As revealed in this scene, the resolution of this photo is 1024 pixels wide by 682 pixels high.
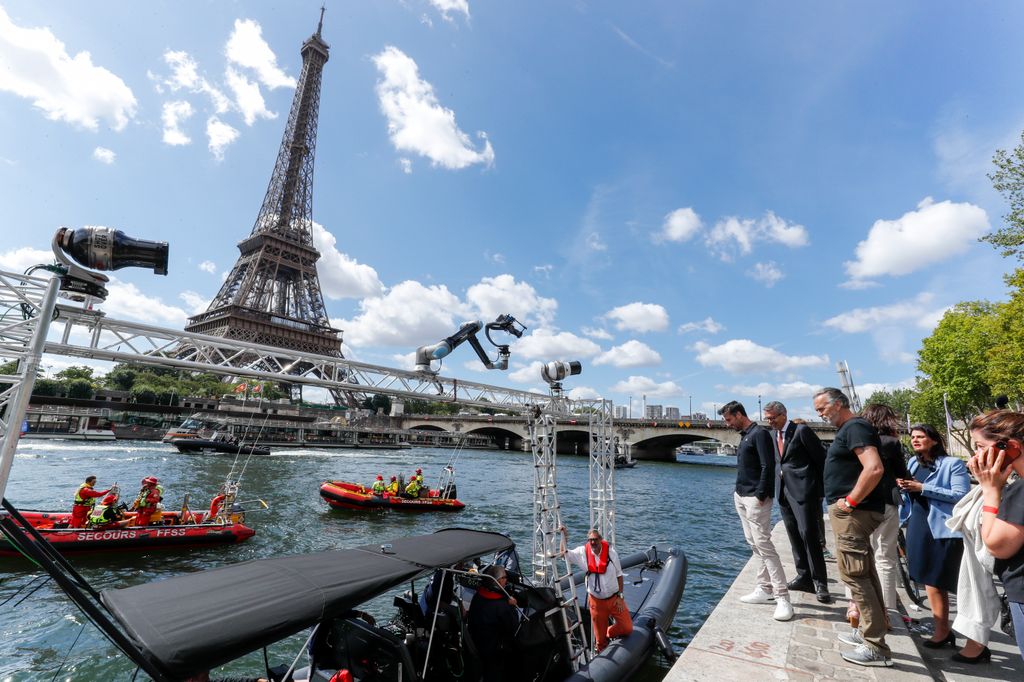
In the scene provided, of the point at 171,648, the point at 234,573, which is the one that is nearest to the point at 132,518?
the point at 234,573

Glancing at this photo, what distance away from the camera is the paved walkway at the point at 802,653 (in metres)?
3.46

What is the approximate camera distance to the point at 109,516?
13180mm

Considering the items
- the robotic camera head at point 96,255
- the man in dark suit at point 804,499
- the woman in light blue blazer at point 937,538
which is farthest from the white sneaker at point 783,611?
the robotic camera head at point 96,255

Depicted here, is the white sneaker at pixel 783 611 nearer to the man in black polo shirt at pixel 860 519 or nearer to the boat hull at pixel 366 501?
the man in black polo shirt at pixel 860 519

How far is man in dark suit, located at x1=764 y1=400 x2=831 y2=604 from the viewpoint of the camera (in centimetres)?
499

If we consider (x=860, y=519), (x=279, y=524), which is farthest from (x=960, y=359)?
(x=279, y=524)

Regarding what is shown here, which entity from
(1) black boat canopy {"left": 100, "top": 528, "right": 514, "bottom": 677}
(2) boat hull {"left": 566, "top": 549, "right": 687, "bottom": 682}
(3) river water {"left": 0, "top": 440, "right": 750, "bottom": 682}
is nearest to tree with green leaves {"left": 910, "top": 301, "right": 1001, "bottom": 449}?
(3) river water {"left": 0, "top": 440, "right": 750, "bottom": 682}

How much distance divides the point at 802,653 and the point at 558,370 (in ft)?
17.3

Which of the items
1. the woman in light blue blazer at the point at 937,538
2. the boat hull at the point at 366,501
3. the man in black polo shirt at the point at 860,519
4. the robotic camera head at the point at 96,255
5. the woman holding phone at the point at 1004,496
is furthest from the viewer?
the boat hull at the point at 366,501

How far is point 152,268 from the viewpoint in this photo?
4.76 metres

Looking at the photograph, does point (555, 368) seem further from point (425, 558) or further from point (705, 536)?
point (705, 536)

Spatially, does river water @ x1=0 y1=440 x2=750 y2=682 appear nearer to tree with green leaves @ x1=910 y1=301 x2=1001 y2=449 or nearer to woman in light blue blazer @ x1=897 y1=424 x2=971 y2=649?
woman in light blue blazer @ x1=897 y1=424 x2=971 y2=649

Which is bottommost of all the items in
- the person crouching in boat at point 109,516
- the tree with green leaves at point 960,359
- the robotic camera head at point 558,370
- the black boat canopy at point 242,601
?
the person crouching in boat at point 109,516

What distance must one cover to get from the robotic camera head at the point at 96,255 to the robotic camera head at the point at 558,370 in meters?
5.71
